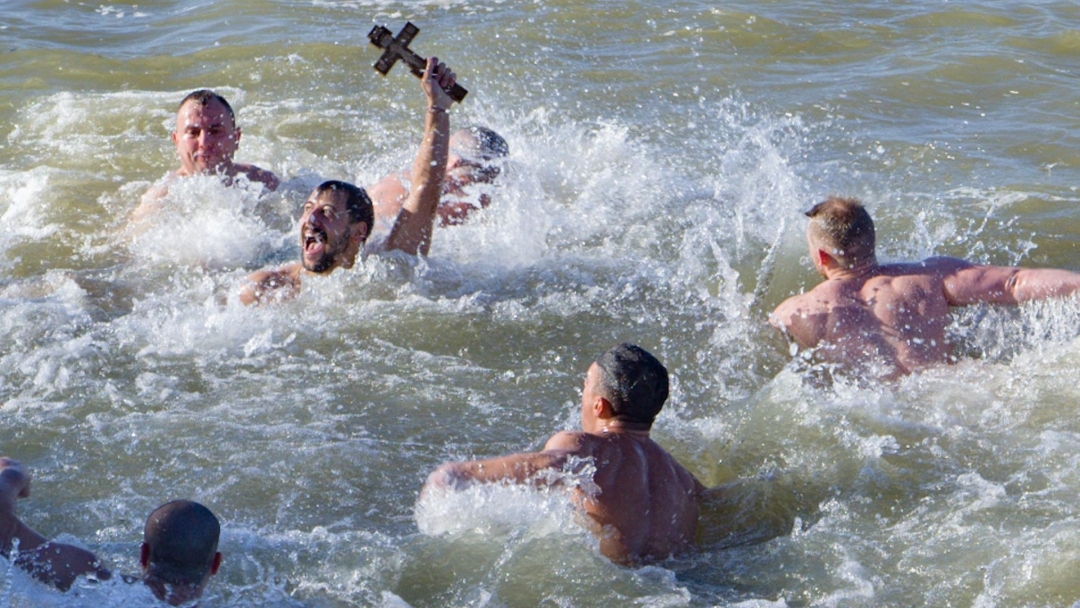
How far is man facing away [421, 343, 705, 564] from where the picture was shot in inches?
179

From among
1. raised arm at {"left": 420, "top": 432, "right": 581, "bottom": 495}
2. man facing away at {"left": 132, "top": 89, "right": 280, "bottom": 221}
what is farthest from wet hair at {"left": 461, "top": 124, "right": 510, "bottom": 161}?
raised arm at {"left": 420, "top": 432, "right": 581, "bottom": 495}

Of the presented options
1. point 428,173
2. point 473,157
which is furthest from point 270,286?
point 473,157

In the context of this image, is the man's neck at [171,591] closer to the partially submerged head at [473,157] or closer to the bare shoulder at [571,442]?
the bare shoulder at [571,442]

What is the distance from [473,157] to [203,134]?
66.3 inches

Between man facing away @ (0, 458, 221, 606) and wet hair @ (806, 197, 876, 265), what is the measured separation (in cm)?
339

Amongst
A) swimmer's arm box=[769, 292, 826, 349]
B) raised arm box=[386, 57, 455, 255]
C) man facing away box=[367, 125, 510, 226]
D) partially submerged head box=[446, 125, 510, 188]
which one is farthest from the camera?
partially submerged head box=[446, 125, 510, 188]

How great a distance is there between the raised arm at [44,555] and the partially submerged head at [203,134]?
13.7 feet

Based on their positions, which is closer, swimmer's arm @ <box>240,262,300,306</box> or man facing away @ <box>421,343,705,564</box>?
man facing away @ <box>421,343,705,564</box>

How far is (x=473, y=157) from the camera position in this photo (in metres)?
8.19

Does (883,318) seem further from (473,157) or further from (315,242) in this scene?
(473,157)

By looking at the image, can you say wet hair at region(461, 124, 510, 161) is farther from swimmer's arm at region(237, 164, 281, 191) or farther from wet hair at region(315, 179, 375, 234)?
wet hair at region(315, 179, 375, 234)

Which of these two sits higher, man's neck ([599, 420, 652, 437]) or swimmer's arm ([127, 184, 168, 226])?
swimmer's arm ([127, 184, 168, 226])

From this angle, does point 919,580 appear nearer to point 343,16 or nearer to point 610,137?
point 610,137

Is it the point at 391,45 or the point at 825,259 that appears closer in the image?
the point at 391,45
